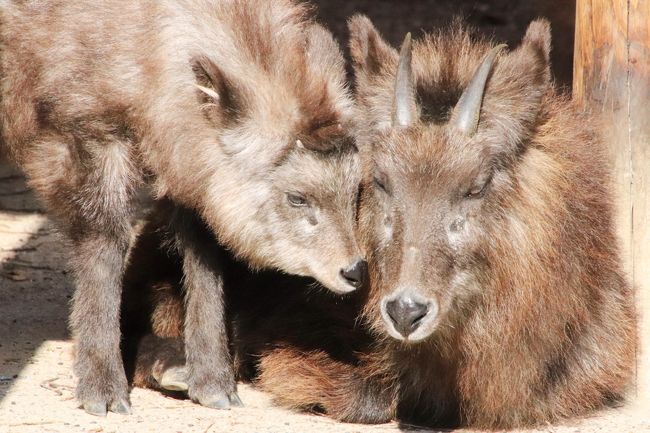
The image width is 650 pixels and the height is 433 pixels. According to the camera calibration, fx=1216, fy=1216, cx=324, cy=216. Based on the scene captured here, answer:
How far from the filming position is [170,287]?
7.29 meters

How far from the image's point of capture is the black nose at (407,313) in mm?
5445

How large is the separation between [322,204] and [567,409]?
166cm

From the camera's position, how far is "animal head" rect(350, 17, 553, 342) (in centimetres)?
557

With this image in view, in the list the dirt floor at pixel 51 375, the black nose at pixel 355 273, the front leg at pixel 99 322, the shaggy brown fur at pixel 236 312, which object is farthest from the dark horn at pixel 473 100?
the front leg at pixel 99 322

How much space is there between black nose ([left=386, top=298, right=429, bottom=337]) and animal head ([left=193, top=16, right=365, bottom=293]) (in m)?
0.58

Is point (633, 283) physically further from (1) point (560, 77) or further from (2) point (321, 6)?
(2) point (321, 6)

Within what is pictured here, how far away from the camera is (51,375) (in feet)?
22.1

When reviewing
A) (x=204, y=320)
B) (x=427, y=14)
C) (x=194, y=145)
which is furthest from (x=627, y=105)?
(x=427, y=14)

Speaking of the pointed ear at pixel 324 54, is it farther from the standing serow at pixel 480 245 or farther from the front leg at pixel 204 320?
the front leg at pixel 204 320

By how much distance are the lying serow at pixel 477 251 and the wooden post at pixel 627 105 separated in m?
0.11

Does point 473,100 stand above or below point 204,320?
above

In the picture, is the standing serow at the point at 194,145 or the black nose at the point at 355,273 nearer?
the black nose at the point at 355,273

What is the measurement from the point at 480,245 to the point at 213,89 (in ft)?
5.06

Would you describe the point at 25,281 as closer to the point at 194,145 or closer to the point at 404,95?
the point at 194,145
